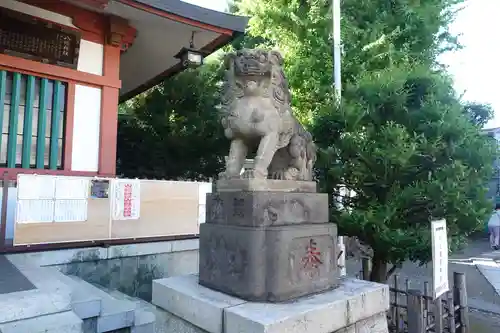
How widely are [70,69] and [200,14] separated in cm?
234

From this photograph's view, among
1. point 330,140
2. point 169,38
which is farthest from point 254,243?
point 169,38

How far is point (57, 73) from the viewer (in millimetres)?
5742

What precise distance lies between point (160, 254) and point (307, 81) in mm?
5225

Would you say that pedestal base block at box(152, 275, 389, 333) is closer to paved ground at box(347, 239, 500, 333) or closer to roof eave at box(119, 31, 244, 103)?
paved ground at box(347, 239, 500, 333)

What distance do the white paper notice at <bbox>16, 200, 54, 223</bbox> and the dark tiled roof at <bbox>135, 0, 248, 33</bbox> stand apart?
124 inches

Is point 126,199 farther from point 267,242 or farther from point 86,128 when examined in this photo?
point 267,242

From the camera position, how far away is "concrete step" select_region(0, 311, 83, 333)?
8.26 ft

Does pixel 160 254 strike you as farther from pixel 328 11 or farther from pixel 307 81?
pixel 328 11

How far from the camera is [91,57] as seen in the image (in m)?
6.16

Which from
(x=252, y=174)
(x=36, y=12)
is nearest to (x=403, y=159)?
(x=252, y=174)

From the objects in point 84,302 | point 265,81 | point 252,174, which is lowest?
point 84,302

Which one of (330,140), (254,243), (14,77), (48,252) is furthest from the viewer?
(14,77)

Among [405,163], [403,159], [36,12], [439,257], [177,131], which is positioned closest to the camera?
[439,257]

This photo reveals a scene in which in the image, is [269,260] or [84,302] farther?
[84,302]
